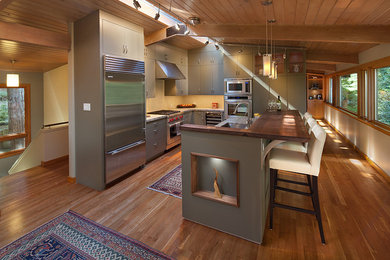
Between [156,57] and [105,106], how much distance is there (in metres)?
2.43

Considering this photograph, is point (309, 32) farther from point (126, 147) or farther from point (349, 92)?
point (349, 92)

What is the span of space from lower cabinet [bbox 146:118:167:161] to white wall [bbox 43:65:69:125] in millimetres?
3504

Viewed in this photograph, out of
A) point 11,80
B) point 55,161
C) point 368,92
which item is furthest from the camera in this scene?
point 11,80

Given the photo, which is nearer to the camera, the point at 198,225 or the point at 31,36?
the point at 198,225

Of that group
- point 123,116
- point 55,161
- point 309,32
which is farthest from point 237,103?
point 55,161

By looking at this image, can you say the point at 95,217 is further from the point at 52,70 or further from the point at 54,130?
the point at 52,70

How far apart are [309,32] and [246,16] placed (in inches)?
43.5

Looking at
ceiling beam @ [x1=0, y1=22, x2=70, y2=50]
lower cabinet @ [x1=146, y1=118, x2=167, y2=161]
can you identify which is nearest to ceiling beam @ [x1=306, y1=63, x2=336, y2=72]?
lower cabinet @ [x1=146, y1=118, x2=167, y2=161]

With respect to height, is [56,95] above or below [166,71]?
below

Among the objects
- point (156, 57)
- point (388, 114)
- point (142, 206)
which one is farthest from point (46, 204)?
point (388, 114)

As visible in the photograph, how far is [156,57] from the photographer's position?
530cm

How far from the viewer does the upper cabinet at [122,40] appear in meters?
3.36

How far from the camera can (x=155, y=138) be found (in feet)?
15.7

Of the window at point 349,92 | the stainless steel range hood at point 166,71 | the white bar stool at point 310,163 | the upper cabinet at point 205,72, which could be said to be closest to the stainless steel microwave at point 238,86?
the upper cabinet at point 205,72
